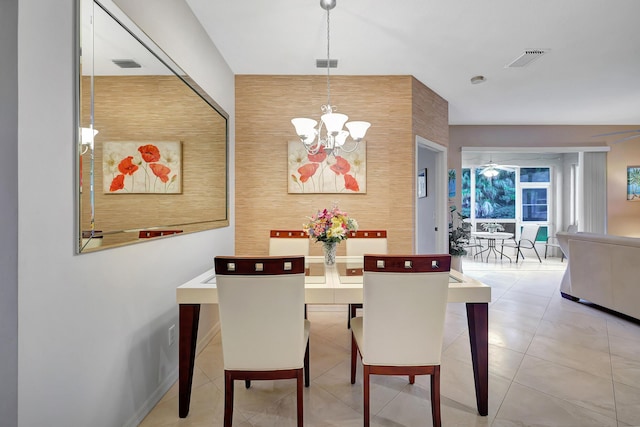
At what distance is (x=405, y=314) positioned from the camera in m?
1.49

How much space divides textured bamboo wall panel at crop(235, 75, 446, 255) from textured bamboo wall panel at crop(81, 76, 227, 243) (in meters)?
0.49

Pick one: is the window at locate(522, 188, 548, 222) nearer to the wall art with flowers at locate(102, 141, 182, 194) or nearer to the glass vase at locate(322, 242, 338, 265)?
the glass vase at locate(322, 242, 338, 265)

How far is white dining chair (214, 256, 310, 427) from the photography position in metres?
1.39

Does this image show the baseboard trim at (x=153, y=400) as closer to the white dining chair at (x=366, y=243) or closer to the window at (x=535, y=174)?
the white dining chair at (x=366, y=243)

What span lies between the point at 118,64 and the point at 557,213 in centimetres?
895

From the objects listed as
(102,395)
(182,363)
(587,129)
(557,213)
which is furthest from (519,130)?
(102,395)

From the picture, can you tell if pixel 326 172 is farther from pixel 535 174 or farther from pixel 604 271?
pixel 535 174

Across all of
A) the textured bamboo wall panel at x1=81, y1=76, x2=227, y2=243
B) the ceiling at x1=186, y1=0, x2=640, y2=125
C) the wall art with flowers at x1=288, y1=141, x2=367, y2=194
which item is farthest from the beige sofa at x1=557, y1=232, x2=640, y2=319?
the textured bamboo wall panel at x1=81, y1=76, x2=227, y2=243

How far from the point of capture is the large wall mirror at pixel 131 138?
4.17ft

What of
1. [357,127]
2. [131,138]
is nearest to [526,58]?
[357,127]

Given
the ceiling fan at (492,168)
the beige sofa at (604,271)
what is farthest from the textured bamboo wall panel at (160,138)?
the ceiling fan at (492,168)

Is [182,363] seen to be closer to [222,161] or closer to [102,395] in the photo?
[102,395]

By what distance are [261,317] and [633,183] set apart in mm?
7309

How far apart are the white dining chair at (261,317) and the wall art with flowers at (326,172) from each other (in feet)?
6.74
